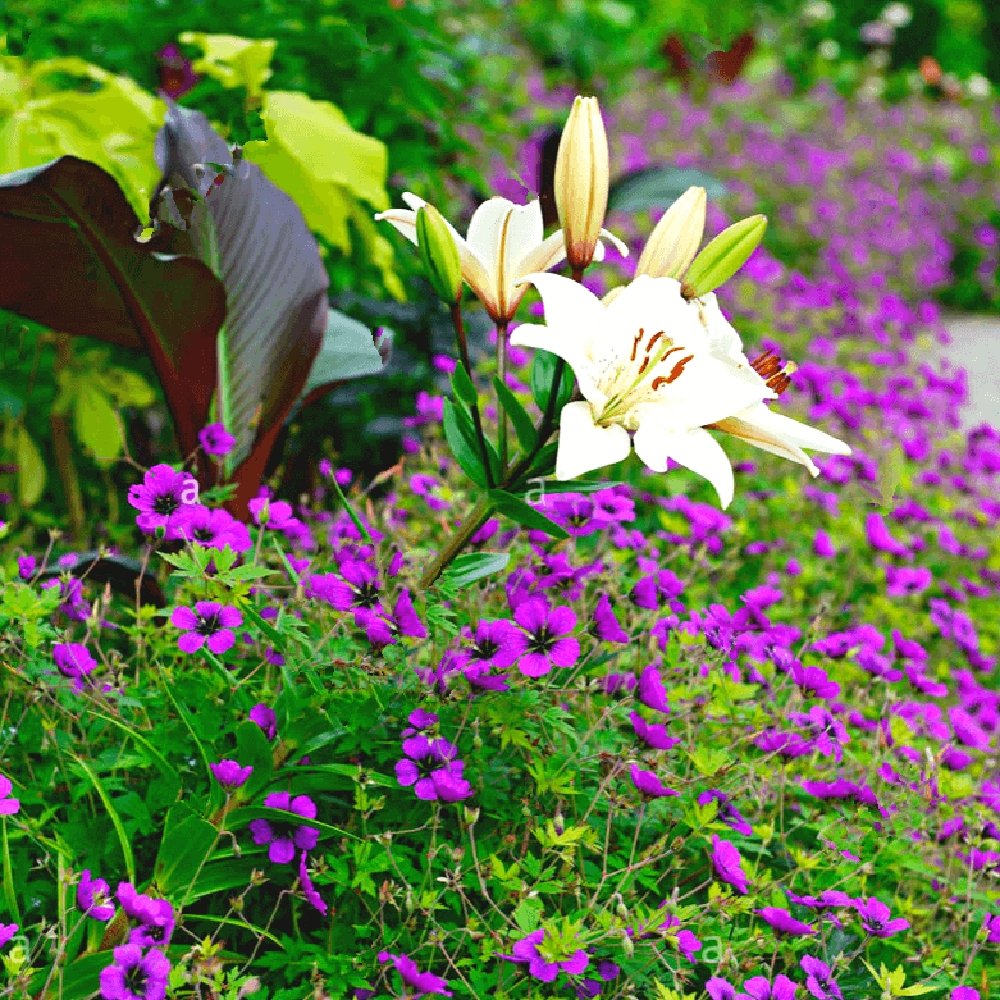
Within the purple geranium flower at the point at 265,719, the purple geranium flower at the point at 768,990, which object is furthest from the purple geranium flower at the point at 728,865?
the purple geranium flower at the point at 265,719

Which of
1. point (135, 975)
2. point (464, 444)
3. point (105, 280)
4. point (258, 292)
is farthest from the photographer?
point (258, 292)

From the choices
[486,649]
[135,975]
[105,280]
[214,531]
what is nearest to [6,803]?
[135,975]

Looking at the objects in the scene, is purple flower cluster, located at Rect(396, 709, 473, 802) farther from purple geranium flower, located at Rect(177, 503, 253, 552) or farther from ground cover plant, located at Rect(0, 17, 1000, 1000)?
purple geranium flower, located at Rect(177, 503, 253, 552)

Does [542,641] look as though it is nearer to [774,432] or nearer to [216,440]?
[774,432]

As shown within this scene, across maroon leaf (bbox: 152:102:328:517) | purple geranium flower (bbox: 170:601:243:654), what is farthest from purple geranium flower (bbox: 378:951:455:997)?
maroon leaf (bbox: 152:102:328:517)

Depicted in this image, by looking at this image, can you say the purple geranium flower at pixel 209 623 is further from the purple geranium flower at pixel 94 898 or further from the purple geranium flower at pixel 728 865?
the purple geranium flower at pixel 728 865

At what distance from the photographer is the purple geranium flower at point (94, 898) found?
1179 millimetres

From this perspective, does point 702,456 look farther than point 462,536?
No

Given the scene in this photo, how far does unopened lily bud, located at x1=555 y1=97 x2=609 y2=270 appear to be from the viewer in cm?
Result: 127

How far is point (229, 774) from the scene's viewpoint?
129cm

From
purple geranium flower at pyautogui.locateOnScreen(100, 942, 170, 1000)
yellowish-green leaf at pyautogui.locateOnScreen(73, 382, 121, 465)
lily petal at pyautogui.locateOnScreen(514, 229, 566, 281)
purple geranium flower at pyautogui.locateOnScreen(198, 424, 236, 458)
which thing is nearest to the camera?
purple geranium flower at pyautogui.locateOnScreen(100, 942, 170, 1000)

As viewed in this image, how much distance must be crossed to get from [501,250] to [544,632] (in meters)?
0.45

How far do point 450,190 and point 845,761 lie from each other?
2.63 m

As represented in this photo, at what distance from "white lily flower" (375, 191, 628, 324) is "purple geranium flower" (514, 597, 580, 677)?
0.34 metres
